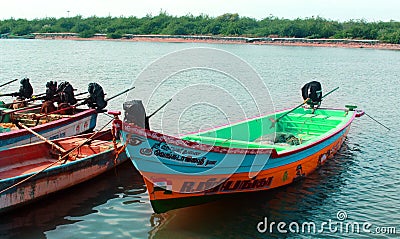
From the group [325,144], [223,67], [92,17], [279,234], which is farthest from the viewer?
[92,17]

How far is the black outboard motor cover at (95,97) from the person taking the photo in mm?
16109

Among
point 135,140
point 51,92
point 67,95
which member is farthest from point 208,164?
point 51,92

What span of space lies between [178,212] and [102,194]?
222 centimetres

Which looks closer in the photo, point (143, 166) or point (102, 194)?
point (143, 166)

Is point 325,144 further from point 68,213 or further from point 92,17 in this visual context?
point 92,17

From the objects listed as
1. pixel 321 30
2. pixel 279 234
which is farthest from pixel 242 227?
pixel 321 30

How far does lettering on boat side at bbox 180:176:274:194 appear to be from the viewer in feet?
31.2

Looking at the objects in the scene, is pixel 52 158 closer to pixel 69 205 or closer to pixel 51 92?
pixel 69 205

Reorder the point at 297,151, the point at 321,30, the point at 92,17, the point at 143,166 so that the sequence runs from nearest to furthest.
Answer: the point at 143,166 < the point at 297,151 < the point at 321,30 < the point at 92,17

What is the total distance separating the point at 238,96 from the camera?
27141 millimetres

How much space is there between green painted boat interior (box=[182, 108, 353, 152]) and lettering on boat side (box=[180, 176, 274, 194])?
1.46 m

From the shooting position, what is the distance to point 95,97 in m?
16.2

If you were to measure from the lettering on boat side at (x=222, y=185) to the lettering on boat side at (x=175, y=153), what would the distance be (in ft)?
1.62

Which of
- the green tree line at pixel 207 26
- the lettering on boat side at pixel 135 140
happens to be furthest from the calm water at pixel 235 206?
the green tree line at pixel 207 26
